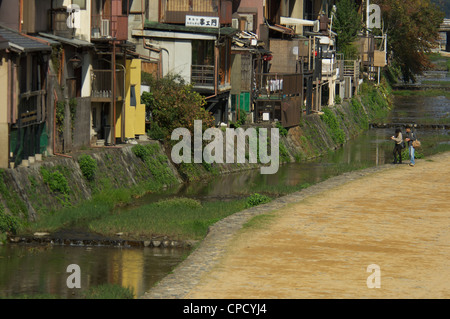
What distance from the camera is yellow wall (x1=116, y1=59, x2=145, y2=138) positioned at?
41.8 meters

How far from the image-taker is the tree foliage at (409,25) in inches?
4267

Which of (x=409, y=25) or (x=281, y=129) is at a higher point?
(x=409, y=25)

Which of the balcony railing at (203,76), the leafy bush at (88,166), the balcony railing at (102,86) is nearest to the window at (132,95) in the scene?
the balcony railing at (102,86)

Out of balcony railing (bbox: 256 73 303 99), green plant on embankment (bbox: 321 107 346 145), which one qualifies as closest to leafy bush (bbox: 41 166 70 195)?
balcony railing (bbox: 256 73 303 99)

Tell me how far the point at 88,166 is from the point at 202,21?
1462cm

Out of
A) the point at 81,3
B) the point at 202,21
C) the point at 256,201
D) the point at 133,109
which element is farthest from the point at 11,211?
the point at 202,21

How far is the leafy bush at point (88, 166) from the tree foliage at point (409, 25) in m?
77.5

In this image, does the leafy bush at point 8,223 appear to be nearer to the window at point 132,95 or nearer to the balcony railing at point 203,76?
the window at point 132,95

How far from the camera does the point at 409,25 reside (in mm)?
108500

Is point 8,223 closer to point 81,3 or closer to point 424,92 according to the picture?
point 81,3

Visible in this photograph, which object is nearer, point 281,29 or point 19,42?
point 19,42

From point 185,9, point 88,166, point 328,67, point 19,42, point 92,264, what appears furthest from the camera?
point 328,67

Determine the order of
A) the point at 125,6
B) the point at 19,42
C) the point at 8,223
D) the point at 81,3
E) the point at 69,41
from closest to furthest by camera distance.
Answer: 1. the point at 8,223
2. the point at 19,42
3. the point at 69,41
4. the point at 81,3
5. the point at 125,6

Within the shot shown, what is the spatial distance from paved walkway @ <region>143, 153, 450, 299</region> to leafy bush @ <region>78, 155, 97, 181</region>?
7387 millimetres
